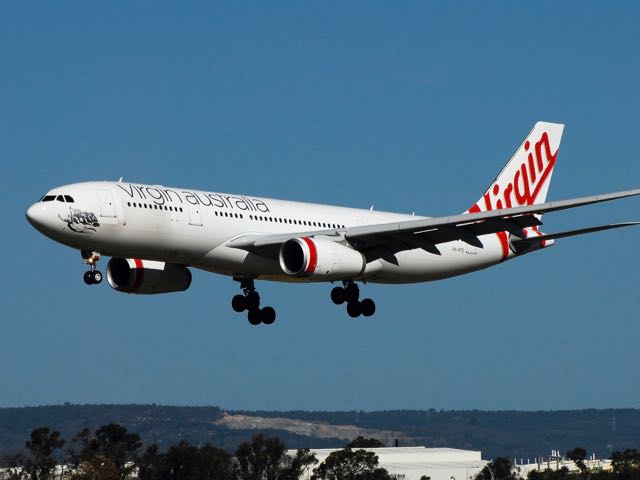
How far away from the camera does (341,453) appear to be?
4215 inches

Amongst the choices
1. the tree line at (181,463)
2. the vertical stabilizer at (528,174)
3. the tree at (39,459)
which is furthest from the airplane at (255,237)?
the tree at (39,459)

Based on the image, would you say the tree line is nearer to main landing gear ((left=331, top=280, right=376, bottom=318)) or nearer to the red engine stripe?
main landing gear ((left=331, top=280, right=376, bottom=318))

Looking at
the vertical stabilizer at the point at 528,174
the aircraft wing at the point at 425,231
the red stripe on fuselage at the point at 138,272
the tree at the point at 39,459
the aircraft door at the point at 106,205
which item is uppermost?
the vertical stabilizer at the point at 528,174

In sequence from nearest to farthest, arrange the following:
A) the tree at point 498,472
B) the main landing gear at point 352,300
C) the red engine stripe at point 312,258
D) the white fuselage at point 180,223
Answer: the white fuselage at point 180,223 < the red engine stripe at point 312,258 < the main landing gear at point 352,300 < the tree at point 498,472

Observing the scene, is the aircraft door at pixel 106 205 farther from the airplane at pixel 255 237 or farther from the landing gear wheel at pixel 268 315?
the landing gear wheel at pixel 268 315

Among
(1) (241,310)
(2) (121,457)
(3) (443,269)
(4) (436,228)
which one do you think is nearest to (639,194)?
(4) (436,228)

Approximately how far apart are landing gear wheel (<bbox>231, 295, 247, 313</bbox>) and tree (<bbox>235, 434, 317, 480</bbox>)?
55989 millimetres

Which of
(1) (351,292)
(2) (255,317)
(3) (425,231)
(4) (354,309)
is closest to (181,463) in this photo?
(2) (255,317)

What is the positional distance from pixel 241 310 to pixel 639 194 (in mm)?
17683

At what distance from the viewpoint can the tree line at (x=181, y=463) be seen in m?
A: 104

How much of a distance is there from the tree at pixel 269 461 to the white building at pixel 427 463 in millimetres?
14004

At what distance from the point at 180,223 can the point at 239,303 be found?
8397 millimetres

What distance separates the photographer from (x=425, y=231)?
50.5m

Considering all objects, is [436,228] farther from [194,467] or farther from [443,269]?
[194,467]
